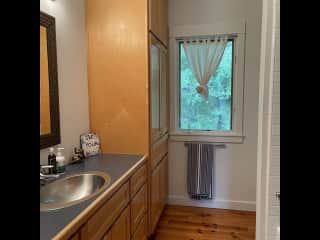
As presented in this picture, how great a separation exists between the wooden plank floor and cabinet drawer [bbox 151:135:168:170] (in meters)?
0.73

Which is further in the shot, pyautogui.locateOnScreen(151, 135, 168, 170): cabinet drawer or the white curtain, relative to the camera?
the white curtain

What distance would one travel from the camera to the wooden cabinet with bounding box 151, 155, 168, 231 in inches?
86.2

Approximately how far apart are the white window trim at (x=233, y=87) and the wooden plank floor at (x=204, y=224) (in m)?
0.86

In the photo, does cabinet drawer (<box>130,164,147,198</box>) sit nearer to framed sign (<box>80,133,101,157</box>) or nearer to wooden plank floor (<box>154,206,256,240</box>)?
framed sign (<box>80,133,101,157</box>)

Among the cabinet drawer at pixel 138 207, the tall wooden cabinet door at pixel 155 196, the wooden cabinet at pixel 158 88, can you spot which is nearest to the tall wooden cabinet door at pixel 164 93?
the wooden cabinet at pixel 158 88

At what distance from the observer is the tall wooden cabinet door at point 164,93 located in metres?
2.50

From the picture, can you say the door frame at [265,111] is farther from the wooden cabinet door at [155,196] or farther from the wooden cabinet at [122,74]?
the wooden cabinet door at [155,196]

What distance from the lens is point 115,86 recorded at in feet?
6.60

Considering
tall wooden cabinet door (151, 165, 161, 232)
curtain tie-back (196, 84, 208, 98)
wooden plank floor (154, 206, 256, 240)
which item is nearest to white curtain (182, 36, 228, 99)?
curtain tie-back (196, 84, 208, 98)

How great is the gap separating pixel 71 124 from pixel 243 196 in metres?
2.17

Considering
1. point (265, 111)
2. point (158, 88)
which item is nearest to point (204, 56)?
point (158, 88)
